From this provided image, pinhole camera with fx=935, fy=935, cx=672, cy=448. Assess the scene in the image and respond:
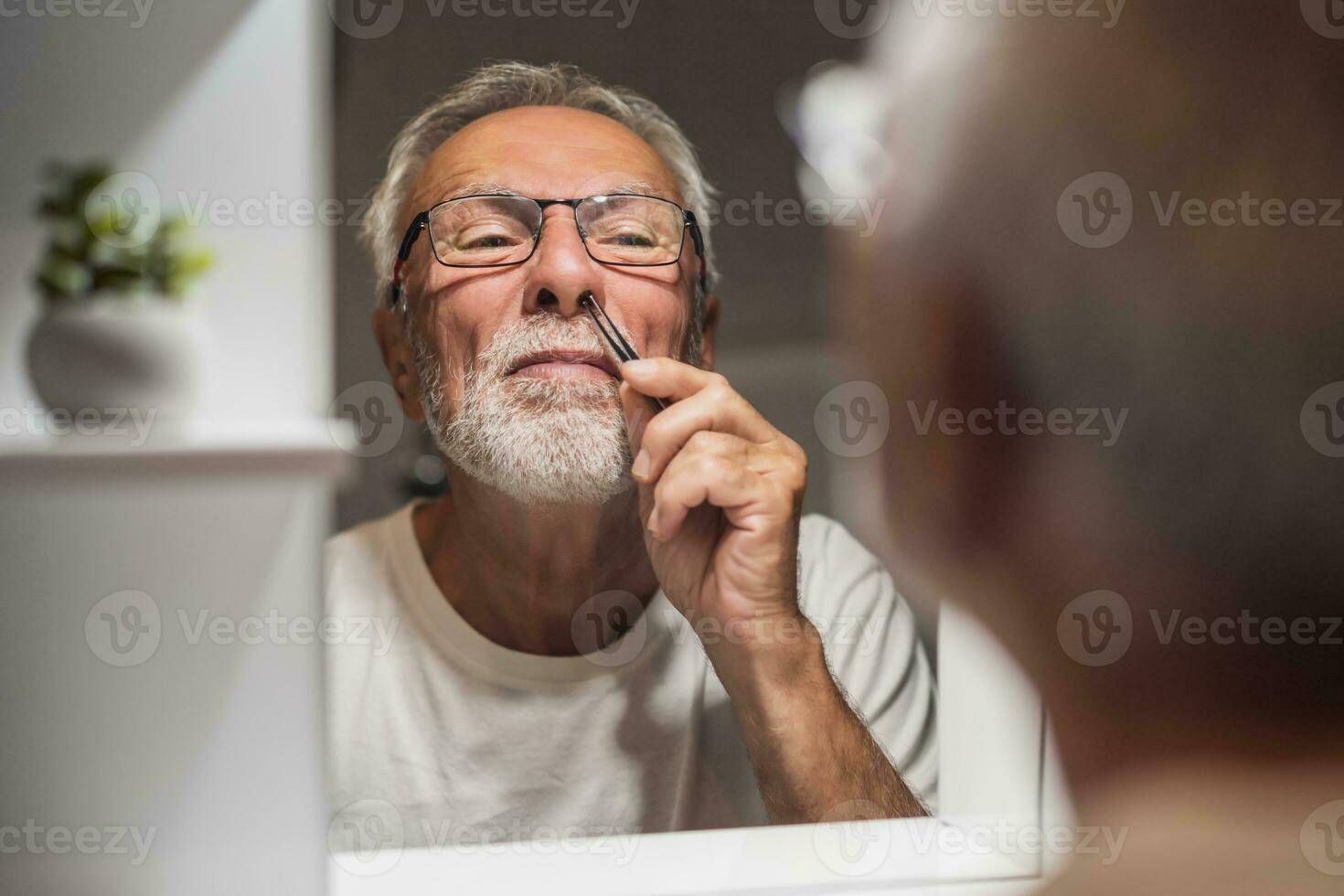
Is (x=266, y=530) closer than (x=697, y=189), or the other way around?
(x=266, y=530)

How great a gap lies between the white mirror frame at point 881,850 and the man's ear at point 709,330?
249mm

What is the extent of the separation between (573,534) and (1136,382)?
17.3 inches

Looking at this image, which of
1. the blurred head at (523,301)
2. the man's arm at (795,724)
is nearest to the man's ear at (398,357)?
the blurred head at (523,301)

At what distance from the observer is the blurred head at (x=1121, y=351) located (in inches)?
25.4

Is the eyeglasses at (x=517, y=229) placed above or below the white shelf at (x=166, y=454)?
above

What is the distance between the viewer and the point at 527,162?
595mm

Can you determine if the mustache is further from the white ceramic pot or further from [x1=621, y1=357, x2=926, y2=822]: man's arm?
the white ceramic pot

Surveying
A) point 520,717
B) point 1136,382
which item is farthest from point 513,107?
point 1136,382

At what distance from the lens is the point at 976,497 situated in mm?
691

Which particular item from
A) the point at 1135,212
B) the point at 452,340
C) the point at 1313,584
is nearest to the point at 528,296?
the point at 452,340

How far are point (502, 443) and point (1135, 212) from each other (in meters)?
0.50

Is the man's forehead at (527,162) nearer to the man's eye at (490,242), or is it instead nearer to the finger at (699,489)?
the man's eye at (490,242)

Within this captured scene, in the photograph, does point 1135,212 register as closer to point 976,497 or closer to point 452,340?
point 976,497

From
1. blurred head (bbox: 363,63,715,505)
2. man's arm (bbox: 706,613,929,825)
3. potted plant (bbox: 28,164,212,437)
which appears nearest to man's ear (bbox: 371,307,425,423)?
blurred head (bbox: 363,63,715,505)
